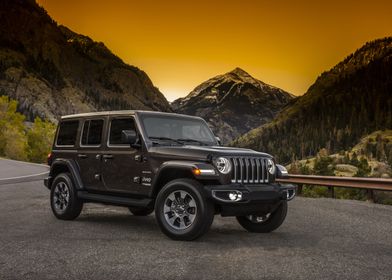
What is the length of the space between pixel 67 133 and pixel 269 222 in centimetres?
426

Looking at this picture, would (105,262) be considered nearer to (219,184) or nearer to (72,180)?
(219,184)

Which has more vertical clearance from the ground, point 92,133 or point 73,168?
point 92,133

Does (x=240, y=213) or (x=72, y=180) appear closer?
(x=240, y=213)

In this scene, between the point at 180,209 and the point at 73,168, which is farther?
the point at 73,168

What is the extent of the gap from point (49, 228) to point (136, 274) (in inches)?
146

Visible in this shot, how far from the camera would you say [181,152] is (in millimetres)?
7852

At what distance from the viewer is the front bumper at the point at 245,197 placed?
7316 mm

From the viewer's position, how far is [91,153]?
372 inches

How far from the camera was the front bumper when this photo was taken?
7.32 metres

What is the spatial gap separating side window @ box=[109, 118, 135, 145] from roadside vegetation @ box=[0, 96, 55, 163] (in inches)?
2411

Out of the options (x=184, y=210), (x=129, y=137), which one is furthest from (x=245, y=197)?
(x=129, y=137)

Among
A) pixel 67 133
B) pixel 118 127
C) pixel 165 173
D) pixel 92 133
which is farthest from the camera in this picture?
pixel 67 133

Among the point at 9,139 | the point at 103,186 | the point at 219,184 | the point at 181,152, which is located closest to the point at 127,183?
the point at 103,186

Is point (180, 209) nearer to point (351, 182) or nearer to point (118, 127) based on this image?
point (118, 127)
